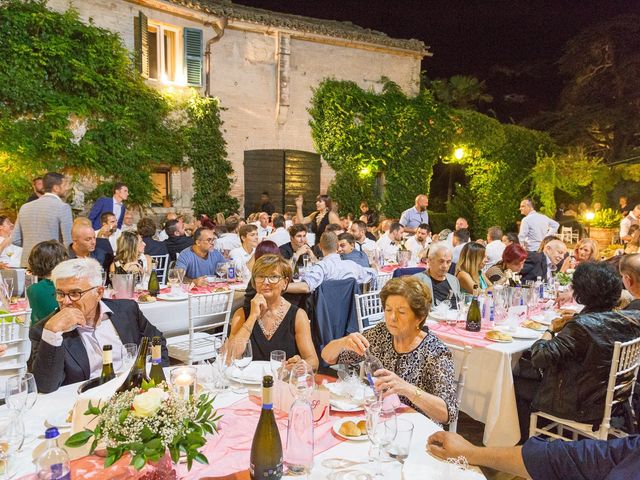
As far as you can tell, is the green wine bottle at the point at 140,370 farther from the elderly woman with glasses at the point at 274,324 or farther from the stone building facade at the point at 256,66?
the stone building facade at the point at 256,66

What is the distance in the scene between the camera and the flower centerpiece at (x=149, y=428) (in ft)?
4.51

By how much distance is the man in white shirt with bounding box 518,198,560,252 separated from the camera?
8391 mm

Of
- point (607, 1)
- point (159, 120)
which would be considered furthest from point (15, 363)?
point (607, 1)

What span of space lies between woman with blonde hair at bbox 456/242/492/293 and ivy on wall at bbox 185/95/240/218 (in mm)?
8126

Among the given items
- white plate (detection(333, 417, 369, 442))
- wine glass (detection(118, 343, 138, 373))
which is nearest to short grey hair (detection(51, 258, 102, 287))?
wine glass (detection(118, 343, 138, 373))

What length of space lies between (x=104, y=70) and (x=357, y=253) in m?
7.17

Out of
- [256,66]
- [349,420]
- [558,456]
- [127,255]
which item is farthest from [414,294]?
[256,66]

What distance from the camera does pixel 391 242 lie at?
27.7 ft

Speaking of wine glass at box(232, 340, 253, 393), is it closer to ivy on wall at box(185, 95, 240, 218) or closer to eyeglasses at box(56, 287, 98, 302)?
eyeglasses at box(56, 287, 98, 302)

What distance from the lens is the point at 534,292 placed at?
175 inches

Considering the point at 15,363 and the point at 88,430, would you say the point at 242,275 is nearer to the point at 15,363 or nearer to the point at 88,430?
the point at 15,363

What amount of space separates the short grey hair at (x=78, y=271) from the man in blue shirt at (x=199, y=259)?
289 cm

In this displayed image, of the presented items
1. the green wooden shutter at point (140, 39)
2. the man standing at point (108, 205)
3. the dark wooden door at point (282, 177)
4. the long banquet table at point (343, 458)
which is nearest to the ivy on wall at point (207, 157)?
the dark wooden door at point (282, 177)

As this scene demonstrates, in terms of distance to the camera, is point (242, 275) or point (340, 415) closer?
point (340, 415)
